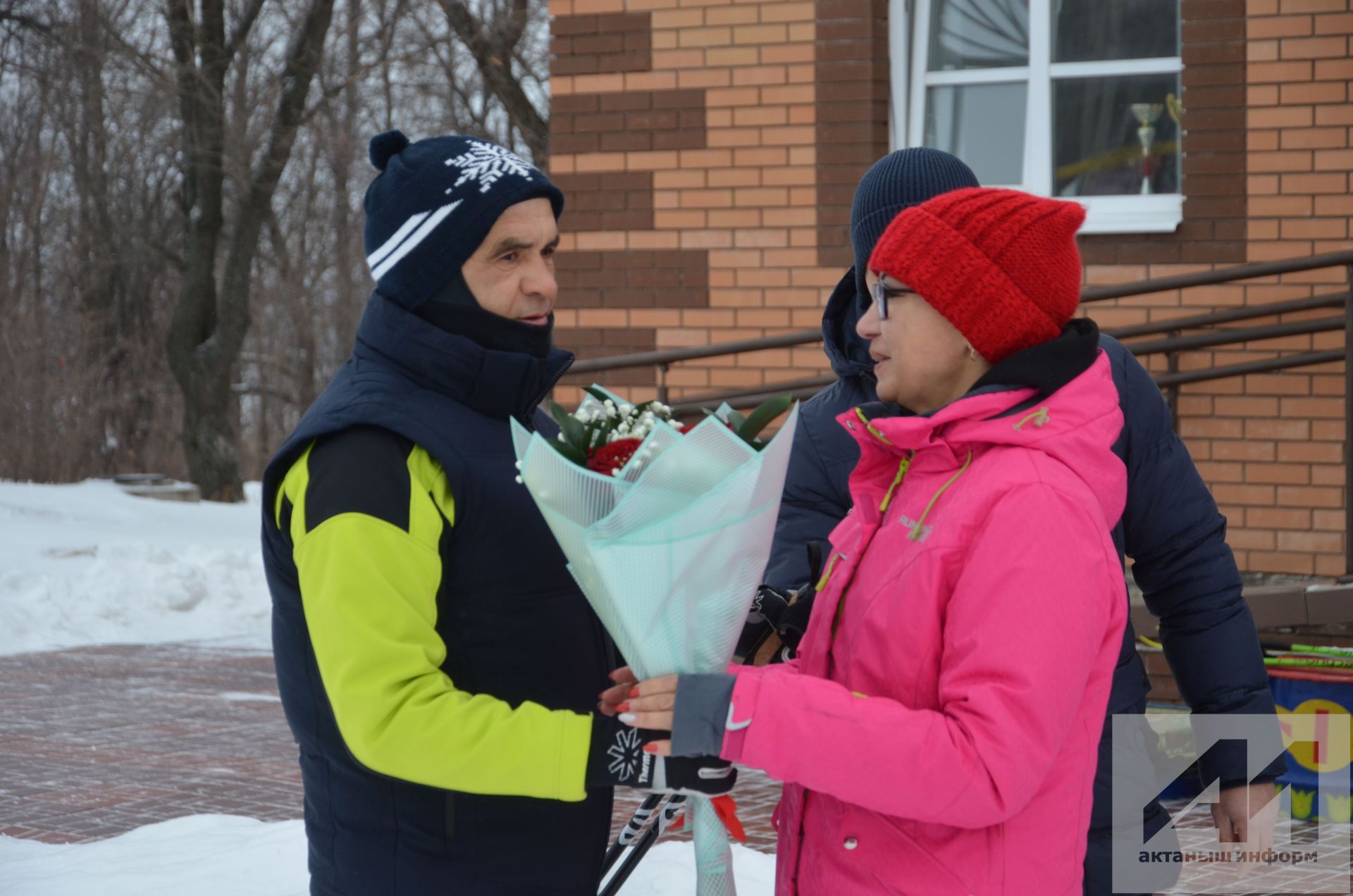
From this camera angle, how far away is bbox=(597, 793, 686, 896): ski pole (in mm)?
2588

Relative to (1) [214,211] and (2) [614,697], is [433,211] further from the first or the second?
(1) [214,211]

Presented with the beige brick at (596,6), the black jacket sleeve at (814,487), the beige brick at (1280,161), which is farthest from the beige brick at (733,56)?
the black jacket sleeve at (814,487)

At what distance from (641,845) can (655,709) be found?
0.91m

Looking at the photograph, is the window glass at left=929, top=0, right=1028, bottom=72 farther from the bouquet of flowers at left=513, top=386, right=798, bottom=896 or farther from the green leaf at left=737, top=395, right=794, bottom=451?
the bouquet of flowers at left=513, top=386, right=798, bottom=896

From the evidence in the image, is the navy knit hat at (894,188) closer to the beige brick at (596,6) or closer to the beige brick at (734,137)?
the beige brick at (734,137)

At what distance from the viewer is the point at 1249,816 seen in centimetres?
244

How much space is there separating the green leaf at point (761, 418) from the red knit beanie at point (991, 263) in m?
0.26

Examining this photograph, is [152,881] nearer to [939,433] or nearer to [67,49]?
[939,433]

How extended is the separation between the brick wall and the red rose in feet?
16.9

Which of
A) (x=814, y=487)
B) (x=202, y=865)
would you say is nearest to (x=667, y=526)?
(x=814, y=487)

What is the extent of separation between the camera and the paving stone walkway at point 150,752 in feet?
18.9

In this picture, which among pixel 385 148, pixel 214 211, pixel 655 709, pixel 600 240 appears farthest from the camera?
pixel 214 211

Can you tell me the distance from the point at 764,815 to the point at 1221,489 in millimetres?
2750

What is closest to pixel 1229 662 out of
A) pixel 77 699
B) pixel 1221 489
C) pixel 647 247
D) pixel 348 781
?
pixel 348 781
